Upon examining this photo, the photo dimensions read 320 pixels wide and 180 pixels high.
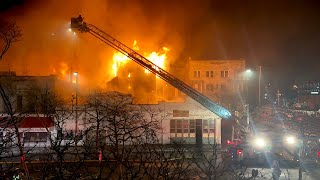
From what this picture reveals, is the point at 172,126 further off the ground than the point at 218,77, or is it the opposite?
the point at 218,77

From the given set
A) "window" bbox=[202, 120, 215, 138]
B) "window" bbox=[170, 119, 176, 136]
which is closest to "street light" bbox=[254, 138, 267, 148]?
"window" bbox=[202, 120, 215, 138]

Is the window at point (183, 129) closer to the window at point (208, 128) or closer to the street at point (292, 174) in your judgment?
the window at point (208, 128)

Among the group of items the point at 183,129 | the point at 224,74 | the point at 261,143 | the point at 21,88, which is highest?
the point at 224,74

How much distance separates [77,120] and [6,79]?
29.0 ft

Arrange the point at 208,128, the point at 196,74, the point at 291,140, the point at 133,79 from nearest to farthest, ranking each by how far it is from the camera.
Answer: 1. the point at 291,140
2. the point at 208,128
3. the point at 133,79
4. the point at 196,74

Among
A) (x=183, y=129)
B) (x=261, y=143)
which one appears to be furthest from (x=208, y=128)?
(x=261, y=143)

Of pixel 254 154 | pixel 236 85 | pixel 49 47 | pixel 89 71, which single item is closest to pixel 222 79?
pixel 236 85

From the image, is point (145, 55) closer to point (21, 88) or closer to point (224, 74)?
point (224, 74)

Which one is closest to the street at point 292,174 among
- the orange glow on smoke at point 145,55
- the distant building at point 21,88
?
the distant building at point 21,88

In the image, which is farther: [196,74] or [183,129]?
[196,74]

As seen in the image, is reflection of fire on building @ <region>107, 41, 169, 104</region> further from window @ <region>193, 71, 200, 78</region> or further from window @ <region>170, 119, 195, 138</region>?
window @ <region>170, 119, 195, 138</region>

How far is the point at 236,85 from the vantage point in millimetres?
50000

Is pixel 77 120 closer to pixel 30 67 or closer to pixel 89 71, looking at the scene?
pixel 89 71

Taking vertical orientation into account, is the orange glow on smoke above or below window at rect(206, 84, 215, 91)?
above
